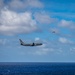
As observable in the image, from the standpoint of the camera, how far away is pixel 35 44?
281 feet

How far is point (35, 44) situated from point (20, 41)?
42.9 ft

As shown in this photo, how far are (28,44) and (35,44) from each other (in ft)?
12.2

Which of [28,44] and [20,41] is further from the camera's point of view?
[20,41]

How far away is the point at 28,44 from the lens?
290 ft

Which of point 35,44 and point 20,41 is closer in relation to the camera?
point 35,44

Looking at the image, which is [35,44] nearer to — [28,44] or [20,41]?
[28,44]

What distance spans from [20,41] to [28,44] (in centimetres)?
954


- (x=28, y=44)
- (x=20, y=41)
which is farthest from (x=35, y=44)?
(x=20, y=41)
